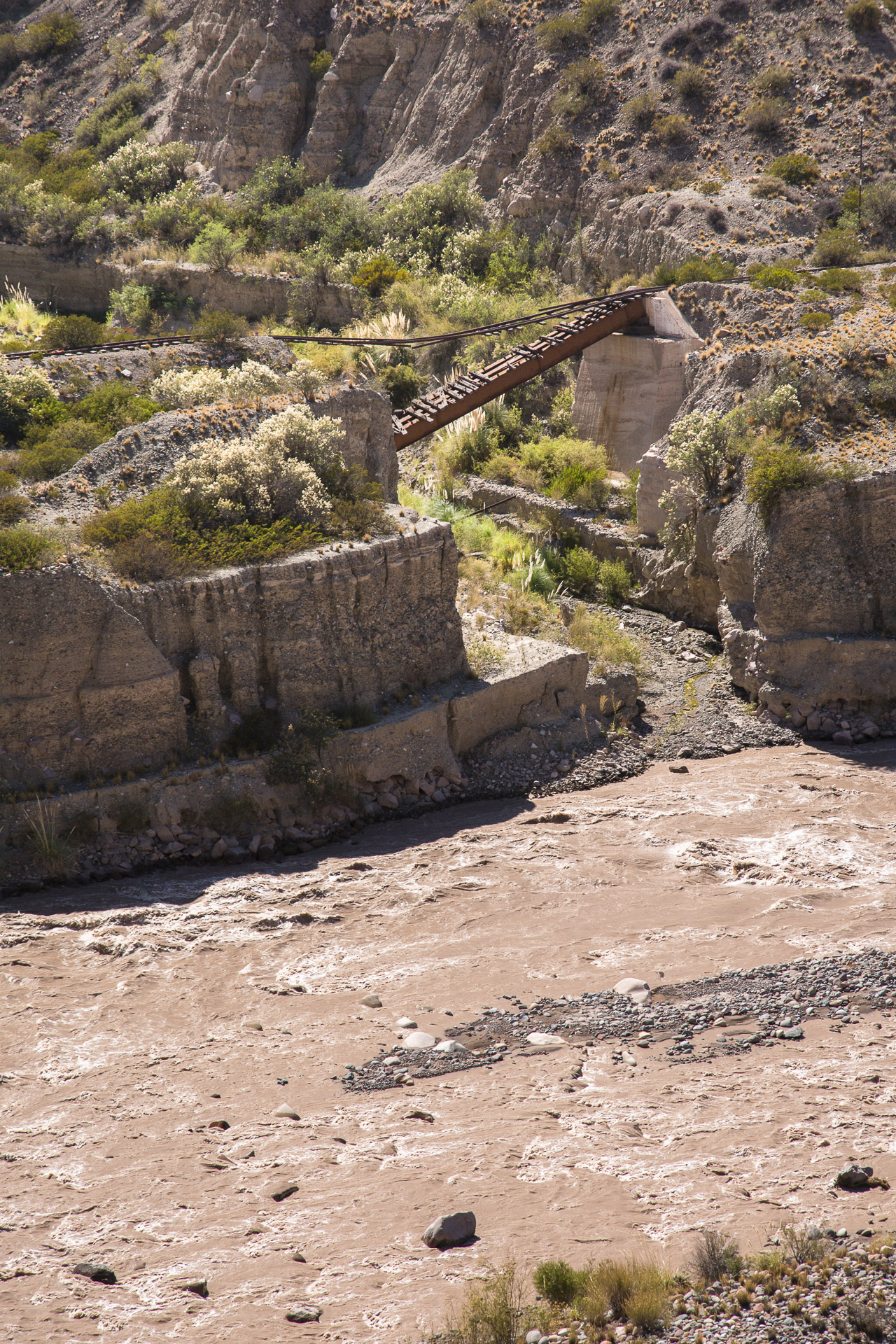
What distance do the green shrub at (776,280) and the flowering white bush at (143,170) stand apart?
921 inches

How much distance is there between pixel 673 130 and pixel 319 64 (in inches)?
615

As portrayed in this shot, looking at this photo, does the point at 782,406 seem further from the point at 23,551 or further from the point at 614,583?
the point at 23,551

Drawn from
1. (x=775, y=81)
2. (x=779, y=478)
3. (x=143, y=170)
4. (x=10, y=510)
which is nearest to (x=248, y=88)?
(x=143, y=170)

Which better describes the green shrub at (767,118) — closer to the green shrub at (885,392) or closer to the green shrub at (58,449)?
the green shrub at (885,392)

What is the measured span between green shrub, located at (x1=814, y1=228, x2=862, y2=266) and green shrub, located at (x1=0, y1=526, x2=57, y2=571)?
2017 cm

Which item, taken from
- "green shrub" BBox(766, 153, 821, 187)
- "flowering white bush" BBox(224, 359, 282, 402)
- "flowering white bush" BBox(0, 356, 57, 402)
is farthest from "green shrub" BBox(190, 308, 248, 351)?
"green shrub" BBox(766, 153, 821, 187)

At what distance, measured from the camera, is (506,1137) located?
840cm

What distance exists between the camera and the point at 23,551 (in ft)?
42.2

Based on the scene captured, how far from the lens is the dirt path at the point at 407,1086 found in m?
7.14

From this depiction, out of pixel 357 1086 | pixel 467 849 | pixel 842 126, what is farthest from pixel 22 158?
pixel 357 1086

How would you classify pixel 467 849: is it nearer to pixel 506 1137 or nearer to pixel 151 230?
pixel 506 1137

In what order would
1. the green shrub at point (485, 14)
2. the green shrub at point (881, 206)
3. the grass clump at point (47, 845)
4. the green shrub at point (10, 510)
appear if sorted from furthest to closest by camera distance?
the green shrub at point (485, 14) < the green shrub at point (881, 206) < the green shrub at point (10, 510) < the grass clump at point (47, 845)

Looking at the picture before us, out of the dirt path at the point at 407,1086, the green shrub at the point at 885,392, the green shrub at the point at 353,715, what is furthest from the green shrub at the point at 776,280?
the green shrub at the point at 353,715

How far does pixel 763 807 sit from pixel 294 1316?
10173 millimetres
